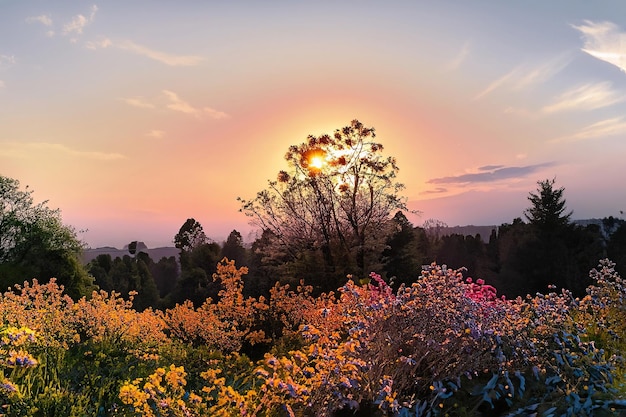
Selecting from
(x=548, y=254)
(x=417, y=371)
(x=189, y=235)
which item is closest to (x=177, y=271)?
(x=189, y=235)

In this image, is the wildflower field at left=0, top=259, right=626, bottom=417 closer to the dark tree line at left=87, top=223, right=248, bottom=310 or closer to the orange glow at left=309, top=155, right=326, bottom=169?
the orange glow at left=309, top=155, right=326, bottom=169

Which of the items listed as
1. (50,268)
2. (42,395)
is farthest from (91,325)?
(50,268)

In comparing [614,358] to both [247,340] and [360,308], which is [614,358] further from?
[247,340]

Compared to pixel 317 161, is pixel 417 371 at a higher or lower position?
lower

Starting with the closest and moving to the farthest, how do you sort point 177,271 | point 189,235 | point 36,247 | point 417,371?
point 417,371, point 36,247, point 189,235, point 177,271

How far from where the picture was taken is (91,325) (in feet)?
31.9

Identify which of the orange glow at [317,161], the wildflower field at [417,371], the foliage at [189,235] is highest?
the orange glow at [317,161]

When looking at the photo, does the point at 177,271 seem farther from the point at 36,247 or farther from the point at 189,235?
the point at 36,247

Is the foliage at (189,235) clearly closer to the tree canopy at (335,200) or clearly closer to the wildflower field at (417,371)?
the tree canopy at (335,200)

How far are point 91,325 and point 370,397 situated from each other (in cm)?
703

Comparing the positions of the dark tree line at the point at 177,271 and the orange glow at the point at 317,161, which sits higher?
the orange glow at the point at 317,161

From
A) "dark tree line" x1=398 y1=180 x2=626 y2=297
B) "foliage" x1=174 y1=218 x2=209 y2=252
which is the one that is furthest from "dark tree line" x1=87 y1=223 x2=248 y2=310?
"dark tree line" x1=398 y1=180 x2=626 y2=297

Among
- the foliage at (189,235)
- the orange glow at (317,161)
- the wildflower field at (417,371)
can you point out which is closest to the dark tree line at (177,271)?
the foliage at (189,235)

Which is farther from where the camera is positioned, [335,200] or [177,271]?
[177,271]
